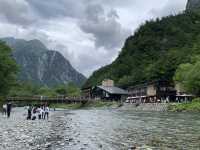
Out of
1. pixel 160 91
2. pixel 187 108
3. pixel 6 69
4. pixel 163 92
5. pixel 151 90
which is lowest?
pixel 187 108

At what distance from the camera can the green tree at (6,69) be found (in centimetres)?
8925

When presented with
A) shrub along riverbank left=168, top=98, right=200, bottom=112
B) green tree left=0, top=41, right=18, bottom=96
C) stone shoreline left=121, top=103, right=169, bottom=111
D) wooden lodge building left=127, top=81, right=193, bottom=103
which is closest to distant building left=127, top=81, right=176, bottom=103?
wooden lodge building left=127, top=81, right=193, bottom=103

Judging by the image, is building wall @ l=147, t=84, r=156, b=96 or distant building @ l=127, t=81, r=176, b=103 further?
building wall @ l=147, t=84, r=156, b=96

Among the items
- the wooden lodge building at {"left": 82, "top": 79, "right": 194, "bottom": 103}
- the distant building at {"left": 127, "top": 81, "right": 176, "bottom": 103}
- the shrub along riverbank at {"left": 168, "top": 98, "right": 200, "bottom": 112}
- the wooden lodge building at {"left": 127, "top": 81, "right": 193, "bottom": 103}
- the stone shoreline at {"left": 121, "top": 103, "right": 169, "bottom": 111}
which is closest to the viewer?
the shrub along riverbank at {"left": 168, "top": 98, "right": 200, "bottom": 112}

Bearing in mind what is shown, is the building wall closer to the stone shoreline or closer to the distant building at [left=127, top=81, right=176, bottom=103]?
the distant building at [left=127, top=81, right=176, bottom=103]

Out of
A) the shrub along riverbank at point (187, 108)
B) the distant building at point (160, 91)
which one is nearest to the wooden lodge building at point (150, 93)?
the distant building at point (160, 91)

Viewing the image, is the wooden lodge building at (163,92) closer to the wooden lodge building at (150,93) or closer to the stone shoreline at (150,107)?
the wooden lodge building at (150,93)

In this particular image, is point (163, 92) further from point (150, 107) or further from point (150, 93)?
point (150, 107)

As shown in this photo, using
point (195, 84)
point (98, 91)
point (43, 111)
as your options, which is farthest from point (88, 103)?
point (43, 111)

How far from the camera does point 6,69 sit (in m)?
91.1

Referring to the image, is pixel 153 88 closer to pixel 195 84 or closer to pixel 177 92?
pixel 177 92

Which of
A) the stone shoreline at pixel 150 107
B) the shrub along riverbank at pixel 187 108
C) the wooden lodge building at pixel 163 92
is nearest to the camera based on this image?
the shrub along riverbank at pixel 187 108

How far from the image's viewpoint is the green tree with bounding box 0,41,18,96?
89.2 m

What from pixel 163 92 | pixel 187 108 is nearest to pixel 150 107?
pixel 187 108
